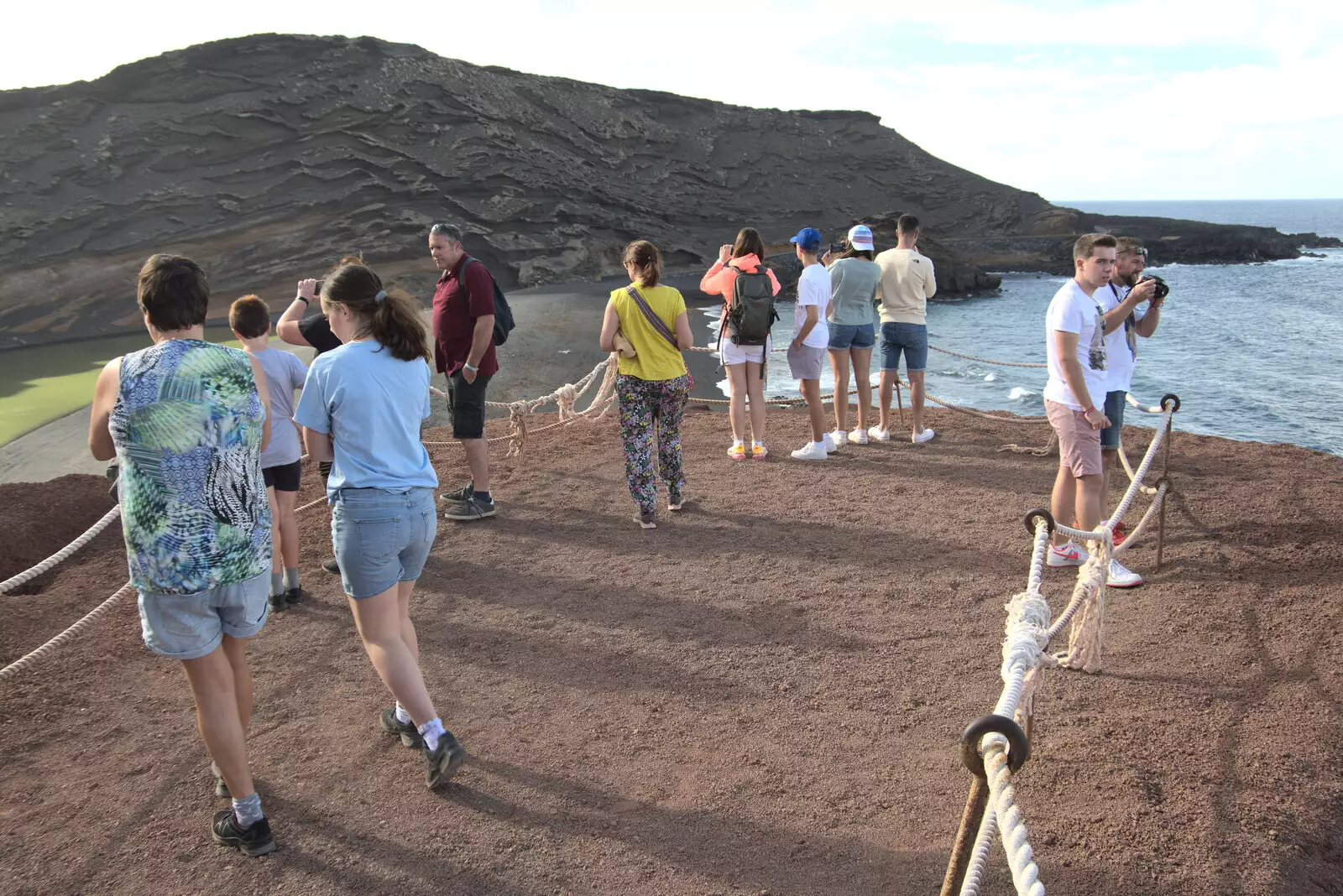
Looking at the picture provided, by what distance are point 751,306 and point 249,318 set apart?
3.28 m

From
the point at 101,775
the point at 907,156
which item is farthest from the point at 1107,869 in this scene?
the point at 907,156

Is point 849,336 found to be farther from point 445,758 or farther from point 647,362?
point 445,758

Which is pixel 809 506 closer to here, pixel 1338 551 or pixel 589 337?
pixel 1338 551

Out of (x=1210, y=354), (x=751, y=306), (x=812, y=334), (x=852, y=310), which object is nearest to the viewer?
(x=751, y=306)

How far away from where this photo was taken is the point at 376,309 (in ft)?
9.16

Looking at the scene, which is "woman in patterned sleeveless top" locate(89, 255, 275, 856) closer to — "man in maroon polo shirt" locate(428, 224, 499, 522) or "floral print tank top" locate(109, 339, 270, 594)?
"floral print tank top" locate(109, 339, 270, 594)

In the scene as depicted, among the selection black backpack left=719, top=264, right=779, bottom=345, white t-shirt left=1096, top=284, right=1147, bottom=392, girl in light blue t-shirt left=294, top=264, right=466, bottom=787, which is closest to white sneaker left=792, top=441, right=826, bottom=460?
black backpack left=719, top=264, right=779, bottom=345

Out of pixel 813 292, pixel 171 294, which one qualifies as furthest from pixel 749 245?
pixel 171 294

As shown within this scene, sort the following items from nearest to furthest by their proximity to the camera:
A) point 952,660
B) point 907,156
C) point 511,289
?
point 952,660
point 511,289
point 907,156

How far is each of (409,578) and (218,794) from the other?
0.99 metres

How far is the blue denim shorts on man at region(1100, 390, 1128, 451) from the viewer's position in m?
4.65

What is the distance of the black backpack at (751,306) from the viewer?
20.1ft

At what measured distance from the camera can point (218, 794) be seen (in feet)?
9.86

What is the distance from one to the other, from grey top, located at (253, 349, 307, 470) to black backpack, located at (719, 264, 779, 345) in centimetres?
302
